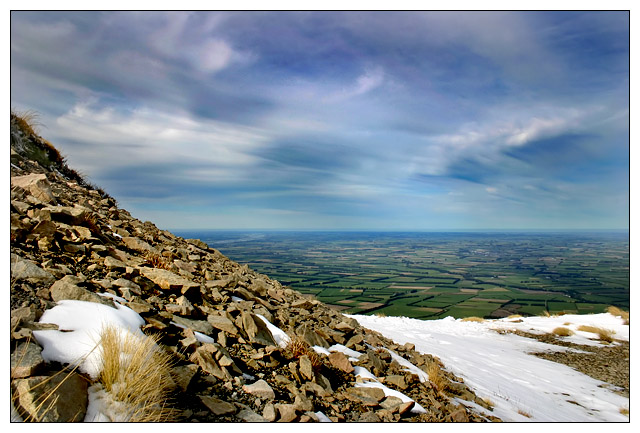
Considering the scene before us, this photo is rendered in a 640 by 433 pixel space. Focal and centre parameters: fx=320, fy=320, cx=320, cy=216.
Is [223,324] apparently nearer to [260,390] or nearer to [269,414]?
[260,390]

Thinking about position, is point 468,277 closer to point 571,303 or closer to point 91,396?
point 571,303

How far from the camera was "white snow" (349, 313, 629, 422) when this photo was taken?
22.3ft

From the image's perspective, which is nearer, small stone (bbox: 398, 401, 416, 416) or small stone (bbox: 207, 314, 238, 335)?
small stone (bbox: 398, 401, 416, 416)

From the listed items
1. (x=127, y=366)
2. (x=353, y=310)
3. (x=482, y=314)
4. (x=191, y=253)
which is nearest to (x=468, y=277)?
(x=482, y=314)

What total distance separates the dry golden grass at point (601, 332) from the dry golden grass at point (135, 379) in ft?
64.4

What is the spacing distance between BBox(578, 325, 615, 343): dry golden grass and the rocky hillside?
12860mm

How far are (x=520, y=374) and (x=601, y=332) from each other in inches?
394

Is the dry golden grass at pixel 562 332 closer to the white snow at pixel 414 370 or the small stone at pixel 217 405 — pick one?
the white snow at pixel 414 370

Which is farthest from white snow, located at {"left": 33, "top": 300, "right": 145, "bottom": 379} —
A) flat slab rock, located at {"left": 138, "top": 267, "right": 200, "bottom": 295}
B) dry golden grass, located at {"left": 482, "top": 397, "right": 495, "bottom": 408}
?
Answer: dry golden grass, located at {"left": 482, "top": 397, "right": 495, "bottom": 408}

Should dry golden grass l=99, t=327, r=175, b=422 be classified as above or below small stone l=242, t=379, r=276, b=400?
above

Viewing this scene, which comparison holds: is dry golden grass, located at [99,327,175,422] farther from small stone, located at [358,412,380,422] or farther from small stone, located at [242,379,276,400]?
small stone, located at [358,412,380,422]

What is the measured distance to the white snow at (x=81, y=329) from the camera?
115 inches

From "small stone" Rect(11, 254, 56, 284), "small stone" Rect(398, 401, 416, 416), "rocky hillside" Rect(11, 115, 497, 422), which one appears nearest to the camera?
"rocky hillside" Rect(11, 115, 497, 422)

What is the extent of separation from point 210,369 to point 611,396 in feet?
34.3
